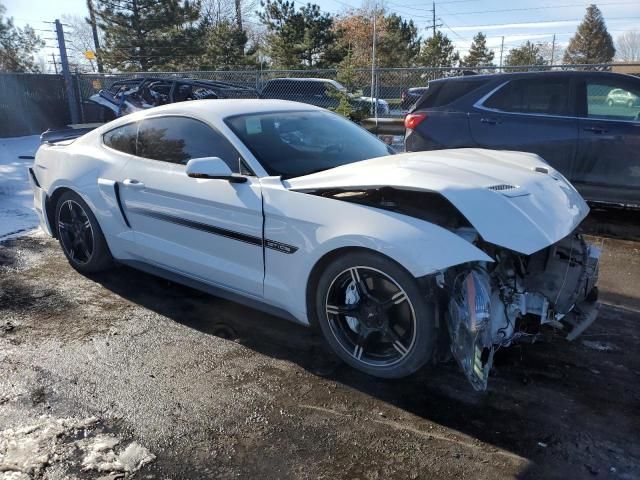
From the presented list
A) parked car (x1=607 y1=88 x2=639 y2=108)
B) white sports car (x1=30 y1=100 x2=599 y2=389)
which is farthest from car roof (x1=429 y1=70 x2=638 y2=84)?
white sports car (x1=30 y1=100 x2=599 y2=389)

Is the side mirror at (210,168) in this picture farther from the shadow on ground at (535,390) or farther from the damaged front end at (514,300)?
the damaged front end at (514,300)

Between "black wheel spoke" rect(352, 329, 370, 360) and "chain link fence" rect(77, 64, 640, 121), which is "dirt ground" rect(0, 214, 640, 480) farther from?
"chain link fence" rect(77, 64, 640, 121)

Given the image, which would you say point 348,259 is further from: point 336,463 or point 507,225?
point 336,463

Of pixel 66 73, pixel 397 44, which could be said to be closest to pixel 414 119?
pixel 66 73

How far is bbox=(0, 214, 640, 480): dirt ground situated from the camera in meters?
2.42

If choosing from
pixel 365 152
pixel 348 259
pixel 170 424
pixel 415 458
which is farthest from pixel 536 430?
pixel 365 152

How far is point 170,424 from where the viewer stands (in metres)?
2.72

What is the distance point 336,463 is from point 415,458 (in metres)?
0.36

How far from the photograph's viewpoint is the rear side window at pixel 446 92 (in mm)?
6461

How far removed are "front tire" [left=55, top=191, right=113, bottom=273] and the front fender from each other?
6.36ft

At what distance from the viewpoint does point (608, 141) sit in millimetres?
5738

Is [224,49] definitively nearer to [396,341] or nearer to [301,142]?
[301,142]

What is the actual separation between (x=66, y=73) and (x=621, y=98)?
13423 millimetres

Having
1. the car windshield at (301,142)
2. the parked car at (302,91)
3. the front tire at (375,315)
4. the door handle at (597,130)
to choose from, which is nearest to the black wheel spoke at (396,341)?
the front tire at (375,315)
